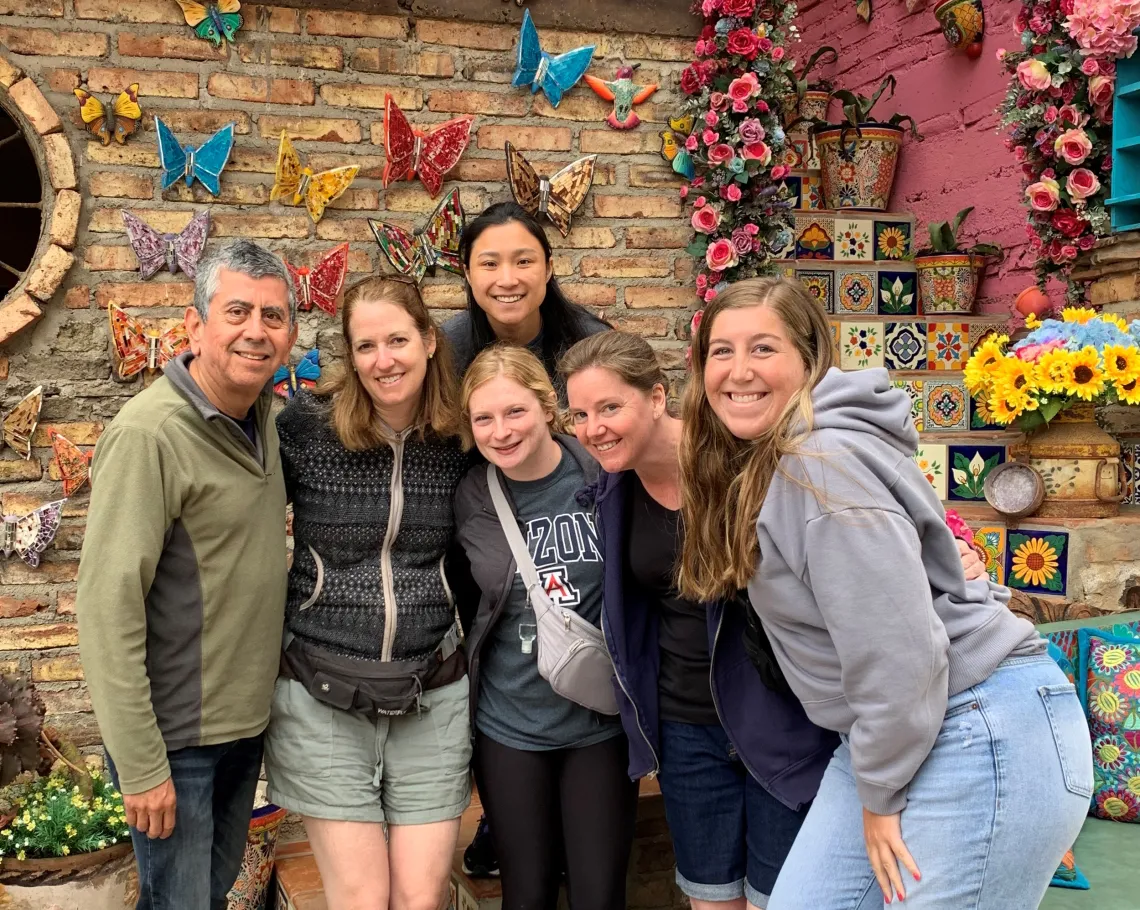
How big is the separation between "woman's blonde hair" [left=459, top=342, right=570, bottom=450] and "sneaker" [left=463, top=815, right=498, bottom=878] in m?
1.21

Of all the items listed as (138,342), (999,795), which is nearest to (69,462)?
(138,342)

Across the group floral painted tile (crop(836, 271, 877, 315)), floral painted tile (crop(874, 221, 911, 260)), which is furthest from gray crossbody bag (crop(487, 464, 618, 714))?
floral painted tile (crop(874, 221, 911, 260))

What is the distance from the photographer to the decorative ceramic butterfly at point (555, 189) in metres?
3.63

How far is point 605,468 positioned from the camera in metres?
2.01

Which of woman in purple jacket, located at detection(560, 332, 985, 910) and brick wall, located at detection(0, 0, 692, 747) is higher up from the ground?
brick wall, located at detection(0, 0, 692, 747)

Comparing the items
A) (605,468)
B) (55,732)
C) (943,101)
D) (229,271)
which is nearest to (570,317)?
(605,468)

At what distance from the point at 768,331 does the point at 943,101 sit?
4100 millimetres

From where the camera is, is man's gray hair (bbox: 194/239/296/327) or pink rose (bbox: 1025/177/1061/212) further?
pink rose (bbox: 1025/177/1061/212)

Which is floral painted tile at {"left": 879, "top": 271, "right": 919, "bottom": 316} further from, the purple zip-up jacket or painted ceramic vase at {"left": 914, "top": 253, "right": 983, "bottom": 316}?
the purple zip-up jacket

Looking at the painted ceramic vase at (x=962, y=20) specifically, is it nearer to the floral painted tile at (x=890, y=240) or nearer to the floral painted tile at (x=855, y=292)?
the floral painted tile at (x=890, y=240)

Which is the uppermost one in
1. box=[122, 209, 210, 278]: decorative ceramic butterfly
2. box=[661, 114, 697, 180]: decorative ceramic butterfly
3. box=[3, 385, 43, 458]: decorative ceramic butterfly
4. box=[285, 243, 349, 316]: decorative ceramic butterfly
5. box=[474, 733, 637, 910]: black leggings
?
box=[661, 114, 697, 180]: decorative ceramic butterfly

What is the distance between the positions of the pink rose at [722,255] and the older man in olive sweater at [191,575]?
2029 mm

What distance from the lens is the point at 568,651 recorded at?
80.0 inches

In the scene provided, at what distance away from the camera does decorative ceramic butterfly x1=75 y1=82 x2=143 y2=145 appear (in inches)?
127
